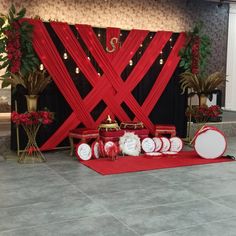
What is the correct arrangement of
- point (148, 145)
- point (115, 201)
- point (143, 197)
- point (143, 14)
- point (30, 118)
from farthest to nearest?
point (143, 14) < point (148, 145) < point (30, 118) < point (143, 197) < point (115, 201)

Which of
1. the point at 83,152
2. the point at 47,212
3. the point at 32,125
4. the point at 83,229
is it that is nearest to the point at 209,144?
the point at 83,152

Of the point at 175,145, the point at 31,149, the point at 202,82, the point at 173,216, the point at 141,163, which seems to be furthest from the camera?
the point at 202,82

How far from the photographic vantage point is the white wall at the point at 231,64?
42.7 ft

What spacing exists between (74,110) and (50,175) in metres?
1.78

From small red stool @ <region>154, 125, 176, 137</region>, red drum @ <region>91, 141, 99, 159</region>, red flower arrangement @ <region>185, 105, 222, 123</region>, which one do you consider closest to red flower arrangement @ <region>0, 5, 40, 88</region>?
red drum @ <region>91, 141, 99, 159</region>

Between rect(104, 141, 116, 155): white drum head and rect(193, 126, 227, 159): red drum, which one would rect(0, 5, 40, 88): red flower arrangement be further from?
rect(193, 126, 227, 159): red drum

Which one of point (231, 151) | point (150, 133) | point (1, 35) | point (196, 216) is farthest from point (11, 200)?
point (231, 151)

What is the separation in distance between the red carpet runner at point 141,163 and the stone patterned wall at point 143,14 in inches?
219

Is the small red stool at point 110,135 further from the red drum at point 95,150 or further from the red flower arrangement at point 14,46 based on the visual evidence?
the red flower arrangement at point 14,46

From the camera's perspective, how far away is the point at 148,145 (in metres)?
6.89

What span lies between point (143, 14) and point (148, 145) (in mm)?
5868

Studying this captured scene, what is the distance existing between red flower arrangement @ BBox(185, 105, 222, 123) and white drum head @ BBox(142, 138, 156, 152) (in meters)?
1.23

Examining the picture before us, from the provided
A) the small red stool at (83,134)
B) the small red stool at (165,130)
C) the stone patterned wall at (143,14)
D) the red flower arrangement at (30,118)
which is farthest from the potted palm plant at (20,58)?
the stone patterned wall at (143,14)

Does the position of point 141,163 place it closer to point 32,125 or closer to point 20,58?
point 32,125
